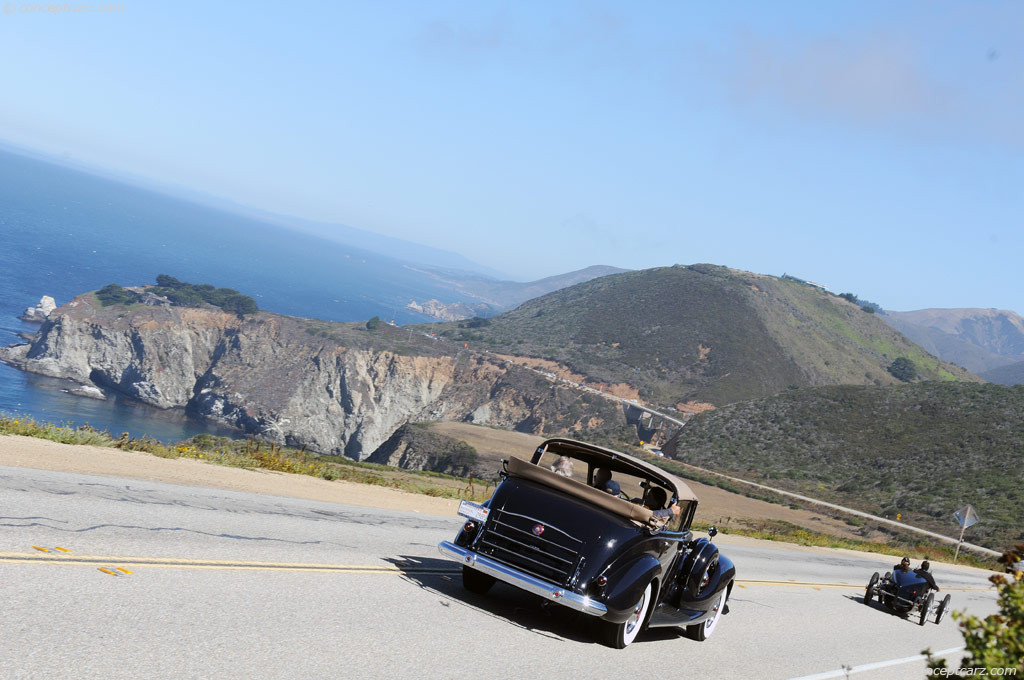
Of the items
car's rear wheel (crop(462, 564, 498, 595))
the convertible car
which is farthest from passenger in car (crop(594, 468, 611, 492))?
the convertible car

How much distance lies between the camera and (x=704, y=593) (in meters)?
9.27

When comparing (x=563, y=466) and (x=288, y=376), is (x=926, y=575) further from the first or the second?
(x=288, y=376)

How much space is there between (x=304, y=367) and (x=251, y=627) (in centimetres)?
8197

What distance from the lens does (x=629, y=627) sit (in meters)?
8.11

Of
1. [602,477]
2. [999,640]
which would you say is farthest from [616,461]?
[999,640]

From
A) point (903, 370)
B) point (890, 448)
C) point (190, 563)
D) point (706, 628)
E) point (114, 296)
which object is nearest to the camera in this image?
point (190, 563)

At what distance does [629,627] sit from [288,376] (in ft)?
265

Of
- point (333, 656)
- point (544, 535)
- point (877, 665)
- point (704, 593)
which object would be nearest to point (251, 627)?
point (333, 656)

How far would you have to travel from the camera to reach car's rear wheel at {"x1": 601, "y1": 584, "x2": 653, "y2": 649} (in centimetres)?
788

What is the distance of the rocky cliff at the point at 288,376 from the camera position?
8281 cm

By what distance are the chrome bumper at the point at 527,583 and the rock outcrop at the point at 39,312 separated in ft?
374

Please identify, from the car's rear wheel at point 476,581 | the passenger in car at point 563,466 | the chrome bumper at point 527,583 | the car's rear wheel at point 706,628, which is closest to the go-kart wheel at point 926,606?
the car's rear wheel at point 706,628

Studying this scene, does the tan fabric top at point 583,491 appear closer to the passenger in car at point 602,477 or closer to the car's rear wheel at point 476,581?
the passenger in car at point 602,477

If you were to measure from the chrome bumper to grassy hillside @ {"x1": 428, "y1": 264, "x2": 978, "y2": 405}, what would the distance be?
90570 millimetres
